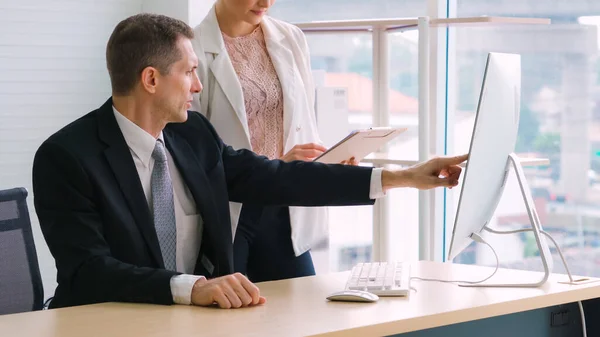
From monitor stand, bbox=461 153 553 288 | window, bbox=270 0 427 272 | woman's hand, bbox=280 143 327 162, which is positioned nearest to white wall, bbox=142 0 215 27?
window, bbox=270 0 427 272

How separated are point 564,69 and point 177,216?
1.91m

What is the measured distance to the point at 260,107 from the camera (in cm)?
271

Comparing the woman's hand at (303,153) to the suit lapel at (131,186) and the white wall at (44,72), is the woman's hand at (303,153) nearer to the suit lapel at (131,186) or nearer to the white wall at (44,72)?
the suit lapel at (131,186)

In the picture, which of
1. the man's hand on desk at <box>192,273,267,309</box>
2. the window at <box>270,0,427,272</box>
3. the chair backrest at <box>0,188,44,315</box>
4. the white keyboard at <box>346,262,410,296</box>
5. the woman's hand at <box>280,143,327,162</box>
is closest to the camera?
the man's hand on desk at <box>192,273,267,309</box>

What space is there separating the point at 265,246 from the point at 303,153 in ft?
0.93

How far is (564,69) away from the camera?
11.6 ft

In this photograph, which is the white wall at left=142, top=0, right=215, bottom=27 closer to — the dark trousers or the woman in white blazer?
the woman in white blazer

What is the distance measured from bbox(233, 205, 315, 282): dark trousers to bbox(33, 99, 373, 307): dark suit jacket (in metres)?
0.18

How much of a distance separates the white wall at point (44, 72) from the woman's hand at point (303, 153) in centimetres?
204

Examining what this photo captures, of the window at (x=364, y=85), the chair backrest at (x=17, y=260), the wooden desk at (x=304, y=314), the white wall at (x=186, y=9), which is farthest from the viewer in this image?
the white wall at (x=186, y=9)

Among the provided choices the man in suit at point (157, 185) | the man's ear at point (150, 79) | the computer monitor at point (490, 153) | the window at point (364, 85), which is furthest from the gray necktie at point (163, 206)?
the window at point (364, 85)

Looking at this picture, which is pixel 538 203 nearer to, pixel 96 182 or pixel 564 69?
pixel 564 69

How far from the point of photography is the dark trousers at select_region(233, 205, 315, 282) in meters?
2.55

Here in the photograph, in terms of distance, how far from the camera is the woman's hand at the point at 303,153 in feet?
8.61
